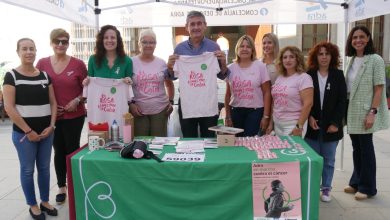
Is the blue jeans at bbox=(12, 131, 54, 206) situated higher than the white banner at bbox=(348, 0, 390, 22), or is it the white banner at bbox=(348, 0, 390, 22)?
the white banner at bbox=(348, 0, 390, 22)

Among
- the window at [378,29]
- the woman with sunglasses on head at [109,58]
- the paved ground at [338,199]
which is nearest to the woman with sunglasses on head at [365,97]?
the paved ground at [338,199]

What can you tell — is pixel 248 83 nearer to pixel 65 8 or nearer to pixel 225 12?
pixel 65 8

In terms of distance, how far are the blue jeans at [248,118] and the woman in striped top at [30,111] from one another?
1618 millimetres

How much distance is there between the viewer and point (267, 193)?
2324 millimetres

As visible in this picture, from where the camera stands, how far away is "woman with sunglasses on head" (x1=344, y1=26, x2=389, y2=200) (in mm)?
3109

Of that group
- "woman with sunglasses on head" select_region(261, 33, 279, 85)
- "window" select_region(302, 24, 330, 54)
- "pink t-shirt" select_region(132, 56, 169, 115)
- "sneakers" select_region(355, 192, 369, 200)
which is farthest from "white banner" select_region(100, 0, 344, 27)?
"window" select_region(302, 24, 330, 54)

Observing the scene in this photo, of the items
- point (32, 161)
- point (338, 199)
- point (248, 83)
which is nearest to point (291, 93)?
point (248, 83)

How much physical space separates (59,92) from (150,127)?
0.86m

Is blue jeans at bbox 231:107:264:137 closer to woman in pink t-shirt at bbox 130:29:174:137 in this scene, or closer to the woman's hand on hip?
woman in pink t-shirt at bbox 130:29:174:137

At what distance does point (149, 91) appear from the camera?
322 centimetres

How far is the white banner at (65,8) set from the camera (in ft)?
9.47

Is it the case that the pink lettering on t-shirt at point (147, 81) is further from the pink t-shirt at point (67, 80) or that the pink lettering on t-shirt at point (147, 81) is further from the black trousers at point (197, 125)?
the pink t-shirt at point (67, 80)


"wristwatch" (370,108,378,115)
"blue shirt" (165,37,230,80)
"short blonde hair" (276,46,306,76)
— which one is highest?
"blue shirt" (165,37,230,80)

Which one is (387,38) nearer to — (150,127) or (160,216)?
(150,127)
